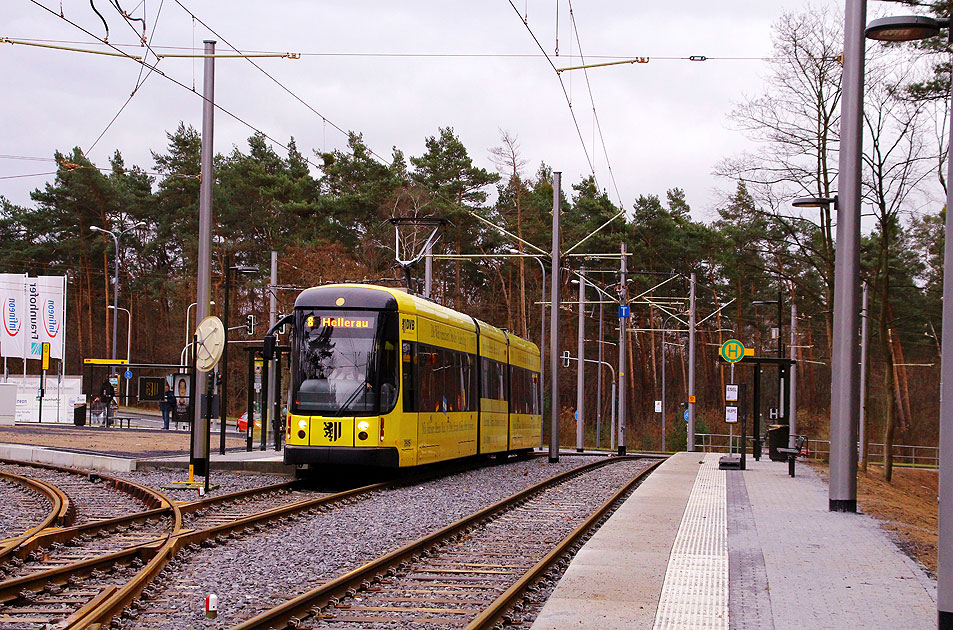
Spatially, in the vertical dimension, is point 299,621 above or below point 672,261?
below

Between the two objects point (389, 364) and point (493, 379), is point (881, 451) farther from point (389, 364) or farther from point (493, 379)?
point (389, 364)

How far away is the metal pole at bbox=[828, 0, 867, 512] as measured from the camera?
596 inches

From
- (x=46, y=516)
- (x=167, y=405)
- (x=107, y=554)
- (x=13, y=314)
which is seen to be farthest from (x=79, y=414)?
(x=107, y=554)

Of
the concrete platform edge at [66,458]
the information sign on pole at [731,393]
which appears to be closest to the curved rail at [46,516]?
the concrete platform edge at [66,458]

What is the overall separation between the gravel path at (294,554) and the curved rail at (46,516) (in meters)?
1.55

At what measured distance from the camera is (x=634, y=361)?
277 feet

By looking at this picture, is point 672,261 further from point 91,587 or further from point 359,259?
point 91,587

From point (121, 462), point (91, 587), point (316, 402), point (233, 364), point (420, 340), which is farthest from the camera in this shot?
point (233, 364)

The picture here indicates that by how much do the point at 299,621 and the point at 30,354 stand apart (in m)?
44.2

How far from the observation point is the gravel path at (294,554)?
27.5 ft

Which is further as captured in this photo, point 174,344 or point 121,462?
point 174,344

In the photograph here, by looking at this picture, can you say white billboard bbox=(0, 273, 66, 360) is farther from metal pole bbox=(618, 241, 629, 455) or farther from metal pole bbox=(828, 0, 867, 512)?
metal pole bbox=(828, 0, 867, 512)

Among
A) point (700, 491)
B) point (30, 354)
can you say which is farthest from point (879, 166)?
point (30, 354)

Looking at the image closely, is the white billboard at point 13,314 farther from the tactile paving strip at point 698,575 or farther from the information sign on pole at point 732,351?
the tactile paving strip at point 698,575
